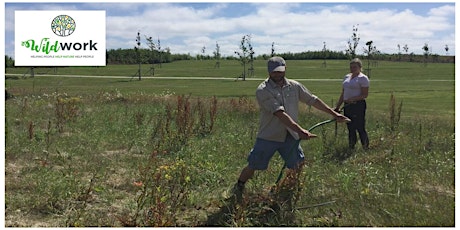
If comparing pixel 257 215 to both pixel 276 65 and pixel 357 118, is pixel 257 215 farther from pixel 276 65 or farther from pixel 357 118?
pixel 357 118

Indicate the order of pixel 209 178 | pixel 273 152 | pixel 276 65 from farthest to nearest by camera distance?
pixel 209 178
pixel 273 152
pixel 276 65

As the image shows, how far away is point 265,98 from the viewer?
4.08m

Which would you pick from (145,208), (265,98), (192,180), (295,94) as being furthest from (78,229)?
(295,94)

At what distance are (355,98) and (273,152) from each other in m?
2.60

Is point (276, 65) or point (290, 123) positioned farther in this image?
point (276, 65)

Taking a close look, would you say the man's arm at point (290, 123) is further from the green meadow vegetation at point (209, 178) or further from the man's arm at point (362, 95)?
the man's arm at point (362, 95)

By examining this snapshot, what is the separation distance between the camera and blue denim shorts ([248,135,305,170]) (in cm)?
433

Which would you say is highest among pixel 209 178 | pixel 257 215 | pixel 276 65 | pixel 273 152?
pixel 276 65

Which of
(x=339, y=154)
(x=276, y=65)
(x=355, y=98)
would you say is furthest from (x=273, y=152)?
(x=355, y=98)

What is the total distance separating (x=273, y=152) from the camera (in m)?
4.36

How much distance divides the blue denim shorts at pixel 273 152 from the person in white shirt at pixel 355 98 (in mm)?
2118

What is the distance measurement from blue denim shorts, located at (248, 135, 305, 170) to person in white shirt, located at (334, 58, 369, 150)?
2.12 meters

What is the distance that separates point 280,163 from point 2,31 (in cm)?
404

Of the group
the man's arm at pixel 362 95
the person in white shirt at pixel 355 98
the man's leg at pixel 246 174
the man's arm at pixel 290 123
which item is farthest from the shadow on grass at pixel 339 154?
the man's arm at pixel 290 123
